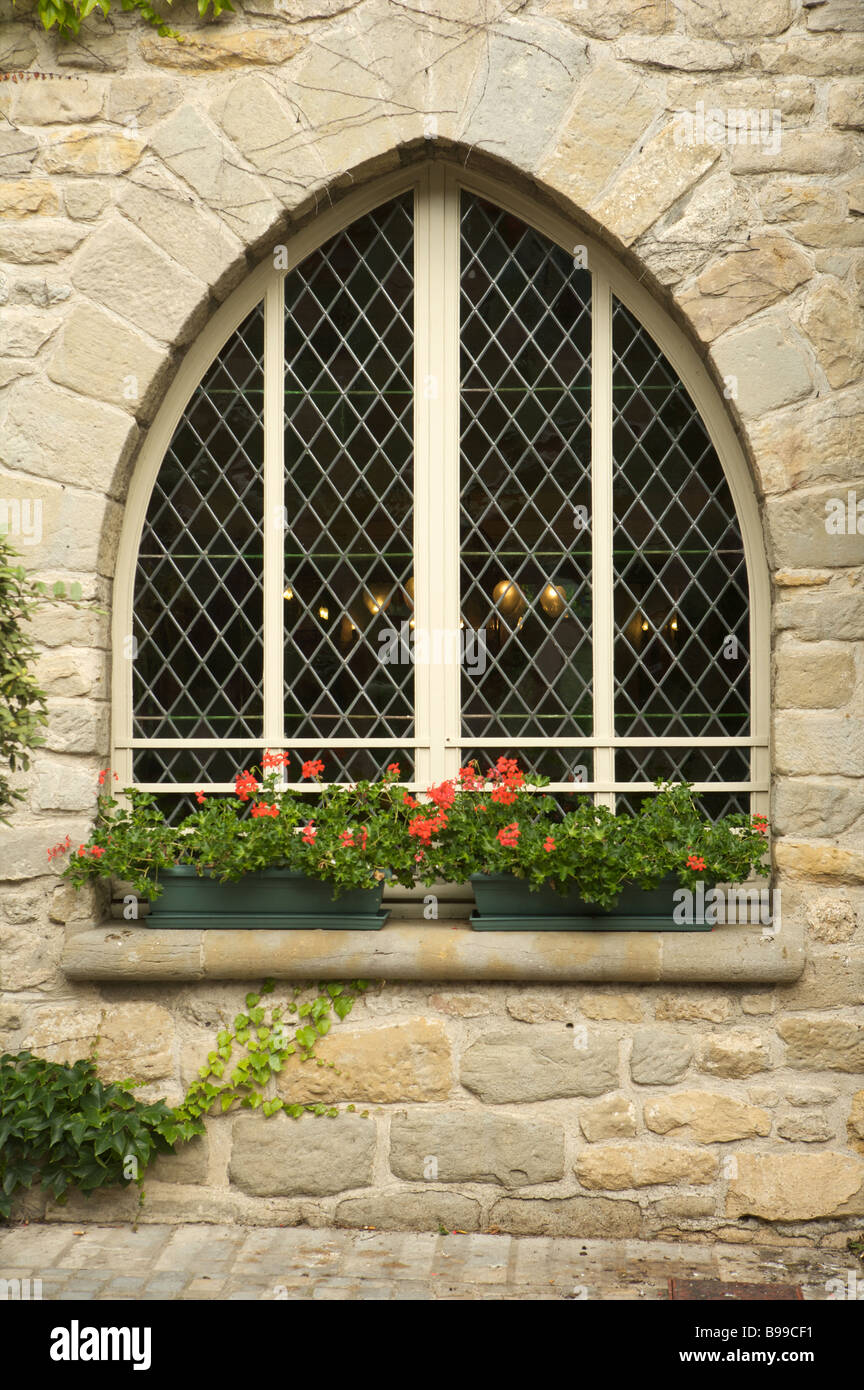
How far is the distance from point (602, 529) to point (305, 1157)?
233 cm

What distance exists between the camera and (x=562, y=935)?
148 inches

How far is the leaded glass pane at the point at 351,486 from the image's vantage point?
4090 millimetres

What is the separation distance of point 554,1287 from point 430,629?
2.10 meters

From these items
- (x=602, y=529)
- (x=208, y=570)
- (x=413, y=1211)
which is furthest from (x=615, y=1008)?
(x=208, y=570)

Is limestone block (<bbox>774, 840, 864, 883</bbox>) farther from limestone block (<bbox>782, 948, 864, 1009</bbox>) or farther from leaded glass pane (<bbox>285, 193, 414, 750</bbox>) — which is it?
leaded glass pane (<bbox>285, 193, 414, 750</bbox>)

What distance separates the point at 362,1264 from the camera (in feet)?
11.5

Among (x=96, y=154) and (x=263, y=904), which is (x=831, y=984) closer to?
(x=263, y=904)

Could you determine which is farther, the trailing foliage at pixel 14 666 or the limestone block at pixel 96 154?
the limestone block at pixel 96 154

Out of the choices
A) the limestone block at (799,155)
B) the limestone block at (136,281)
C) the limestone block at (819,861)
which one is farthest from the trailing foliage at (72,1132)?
the limestone block at (799,155)

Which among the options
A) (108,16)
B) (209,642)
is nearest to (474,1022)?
(209,642)

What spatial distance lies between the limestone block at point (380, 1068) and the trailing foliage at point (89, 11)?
3374 mm

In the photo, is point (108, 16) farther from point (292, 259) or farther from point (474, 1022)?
point (474, 1022)

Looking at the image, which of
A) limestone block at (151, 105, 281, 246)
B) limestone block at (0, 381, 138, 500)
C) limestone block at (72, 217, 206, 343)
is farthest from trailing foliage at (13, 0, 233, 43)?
limestone block at (0, 381, 138, 500)

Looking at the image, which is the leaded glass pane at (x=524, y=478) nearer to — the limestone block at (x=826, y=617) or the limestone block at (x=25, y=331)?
the limestone block at (x=826, y=617)
